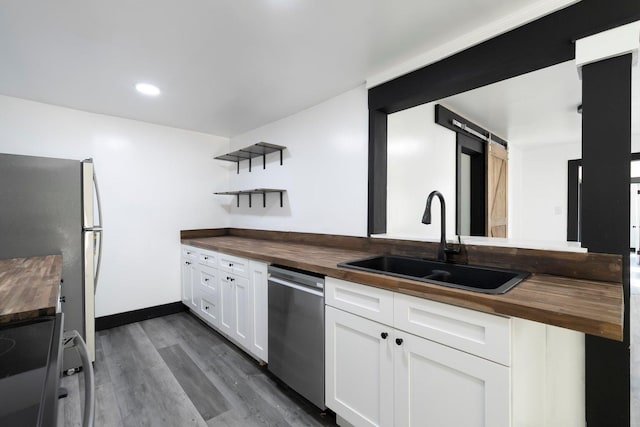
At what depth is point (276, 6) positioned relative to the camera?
4.56 ft

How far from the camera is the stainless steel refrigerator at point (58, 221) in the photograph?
190cm

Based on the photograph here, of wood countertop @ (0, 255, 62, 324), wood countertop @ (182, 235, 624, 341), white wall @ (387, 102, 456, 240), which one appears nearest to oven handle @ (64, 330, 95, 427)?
wood countertop @ (0, 255, 62, 324)

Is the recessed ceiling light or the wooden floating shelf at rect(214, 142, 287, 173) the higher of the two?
the recessed ceiling light

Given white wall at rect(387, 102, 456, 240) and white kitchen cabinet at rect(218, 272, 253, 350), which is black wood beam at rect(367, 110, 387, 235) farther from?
white kitchen cabinet at rect(218, 272, 253, 350)

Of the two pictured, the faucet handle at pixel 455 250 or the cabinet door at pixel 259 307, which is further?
the cabinet door at pixel 259 307

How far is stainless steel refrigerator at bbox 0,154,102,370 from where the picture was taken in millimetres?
1902

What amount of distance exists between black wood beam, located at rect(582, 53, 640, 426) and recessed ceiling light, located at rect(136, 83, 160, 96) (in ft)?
8.99

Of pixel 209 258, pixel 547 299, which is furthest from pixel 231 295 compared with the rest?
pixel 547 299

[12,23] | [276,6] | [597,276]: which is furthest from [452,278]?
[12,23]

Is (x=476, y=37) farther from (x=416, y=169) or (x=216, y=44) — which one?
(x=216, y=44)

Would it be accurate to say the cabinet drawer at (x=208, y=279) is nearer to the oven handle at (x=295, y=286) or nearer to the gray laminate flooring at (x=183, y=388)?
the gray laminate flooring at (x=183, y=388)

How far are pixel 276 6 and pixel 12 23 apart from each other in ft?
4.55

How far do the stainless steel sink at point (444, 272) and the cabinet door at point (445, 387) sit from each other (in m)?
0.30

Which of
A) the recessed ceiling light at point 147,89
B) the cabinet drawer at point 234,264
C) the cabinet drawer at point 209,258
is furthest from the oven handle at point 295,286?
the recessed ceiling light at point 147,89
